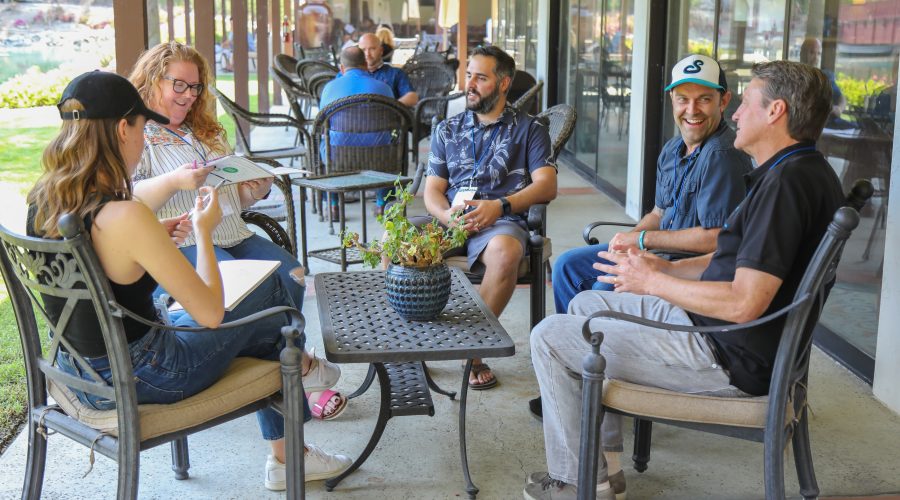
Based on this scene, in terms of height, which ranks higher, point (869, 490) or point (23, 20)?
point (23, 20)

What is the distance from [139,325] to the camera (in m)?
2.18

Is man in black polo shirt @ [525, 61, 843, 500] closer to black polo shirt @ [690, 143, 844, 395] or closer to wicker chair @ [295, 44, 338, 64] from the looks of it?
black polo shirt @ [690, 143, 844, 395]

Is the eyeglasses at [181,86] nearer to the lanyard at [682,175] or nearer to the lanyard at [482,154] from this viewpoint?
the lanyard at [482,154]

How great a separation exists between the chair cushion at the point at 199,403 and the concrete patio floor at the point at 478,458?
558 millimetres

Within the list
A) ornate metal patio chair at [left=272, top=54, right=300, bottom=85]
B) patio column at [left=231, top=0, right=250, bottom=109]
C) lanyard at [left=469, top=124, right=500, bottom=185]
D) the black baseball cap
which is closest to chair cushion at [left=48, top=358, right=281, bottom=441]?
the black baseball cap

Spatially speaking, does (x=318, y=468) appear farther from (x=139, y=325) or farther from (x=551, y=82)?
(x=551, y=82)

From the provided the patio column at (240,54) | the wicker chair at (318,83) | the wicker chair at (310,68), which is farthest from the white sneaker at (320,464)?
the patio column at (240,54)

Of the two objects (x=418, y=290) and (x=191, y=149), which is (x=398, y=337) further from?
(x=191, y=149)

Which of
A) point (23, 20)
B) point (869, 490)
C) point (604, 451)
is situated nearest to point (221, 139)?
point (604, 451)

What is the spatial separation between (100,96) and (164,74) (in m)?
1.08

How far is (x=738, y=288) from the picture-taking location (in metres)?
2.14

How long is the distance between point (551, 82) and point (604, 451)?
8369mm

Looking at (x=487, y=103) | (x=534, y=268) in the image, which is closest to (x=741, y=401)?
(x=534, y=268)

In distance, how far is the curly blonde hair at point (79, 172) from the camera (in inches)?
80.4
